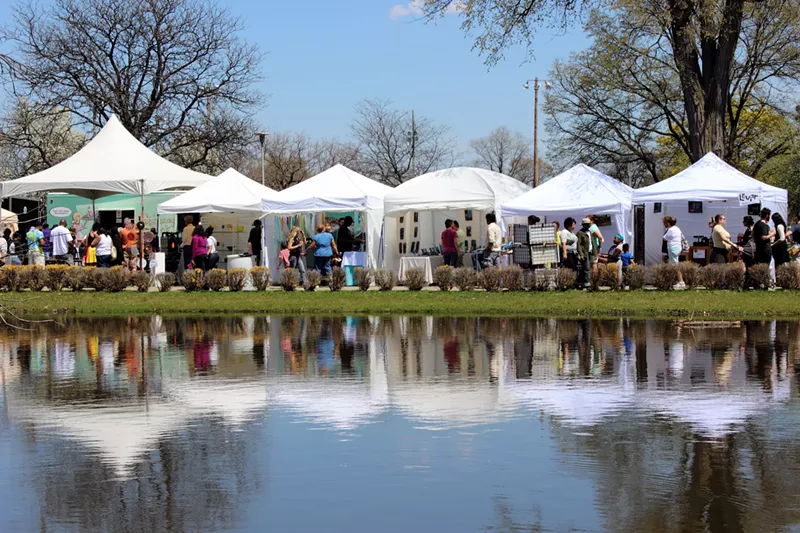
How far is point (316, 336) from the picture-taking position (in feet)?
58.0

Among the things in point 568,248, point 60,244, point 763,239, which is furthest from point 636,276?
point 60,244

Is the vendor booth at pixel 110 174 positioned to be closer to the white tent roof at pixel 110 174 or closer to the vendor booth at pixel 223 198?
the white tent roof at pixel 110 174

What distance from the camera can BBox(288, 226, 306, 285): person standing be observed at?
29672 mm

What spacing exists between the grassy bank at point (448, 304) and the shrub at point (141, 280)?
152 centimetres

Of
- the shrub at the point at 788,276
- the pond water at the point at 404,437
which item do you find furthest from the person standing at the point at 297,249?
the pond water at the point at 404,437

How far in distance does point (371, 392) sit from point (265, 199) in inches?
806

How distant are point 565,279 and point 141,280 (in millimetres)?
10296

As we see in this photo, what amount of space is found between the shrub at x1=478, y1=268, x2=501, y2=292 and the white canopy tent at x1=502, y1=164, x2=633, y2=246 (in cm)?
402

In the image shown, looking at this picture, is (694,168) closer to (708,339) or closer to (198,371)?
(708,339)

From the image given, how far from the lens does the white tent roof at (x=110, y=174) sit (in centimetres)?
3419

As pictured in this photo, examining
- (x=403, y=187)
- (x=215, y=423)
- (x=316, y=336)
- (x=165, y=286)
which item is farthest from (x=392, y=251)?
(x=215, y=423)

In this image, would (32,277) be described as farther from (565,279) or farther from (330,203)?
(565,279)

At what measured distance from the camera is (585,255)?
26266 mm

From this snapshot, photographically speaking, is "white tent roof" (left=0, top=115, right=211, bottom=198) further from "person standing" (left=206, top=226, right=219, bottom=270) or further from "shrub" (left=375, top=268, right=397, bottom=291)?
"shrub" (left=375, top=268, right=397, bottom=291)
